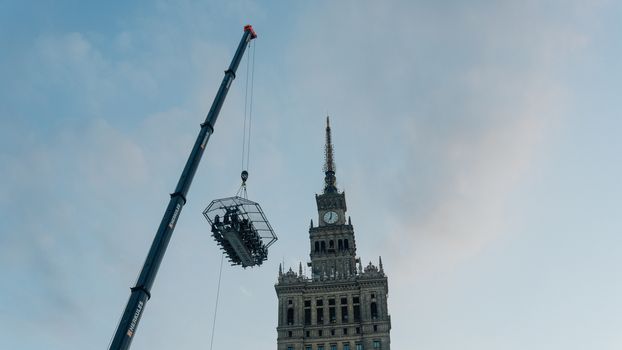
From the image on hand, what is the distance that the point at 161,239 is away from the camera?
53.9 metres

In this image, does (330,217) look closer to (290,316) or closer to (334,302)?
(334,302)

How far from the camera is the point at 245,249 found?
64250 millimetres

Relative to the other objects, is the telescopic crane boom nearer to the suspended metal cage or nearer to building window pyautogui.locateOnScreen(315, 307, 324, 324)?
the suspended metal cage

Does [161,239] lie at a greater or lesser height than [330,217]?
lesser

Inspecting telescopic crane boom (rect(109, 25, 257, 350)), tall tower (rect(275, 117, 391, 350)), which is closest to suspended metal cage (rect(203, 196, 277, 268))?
telescopic crane boom (rect(109, 25, 257, 350))

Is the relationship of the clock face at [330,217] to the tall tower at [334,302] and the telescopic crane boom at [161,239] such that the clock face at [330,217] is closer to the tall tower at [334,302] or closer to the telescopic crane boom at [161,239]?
the tall tower at [334,302]

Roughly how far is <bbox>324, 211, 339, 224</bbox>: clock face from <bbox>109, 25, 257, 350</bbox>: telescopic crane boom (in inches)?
2914

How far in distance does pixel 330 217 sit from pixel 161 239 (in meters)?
90.6

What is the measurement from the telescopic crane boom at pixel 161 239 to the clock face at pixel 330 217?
243 ft

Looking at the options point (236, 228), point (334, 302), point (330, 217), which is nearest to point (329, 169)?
point (330, 217)

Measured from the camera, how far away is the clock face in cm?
14188

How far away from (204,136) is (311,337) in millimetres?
66871

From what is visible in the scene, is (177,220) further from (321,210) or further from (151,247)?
(321,210)

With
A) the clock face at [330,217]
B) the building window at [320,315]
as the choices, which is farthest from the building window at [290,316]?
the clock face at [330,217]
